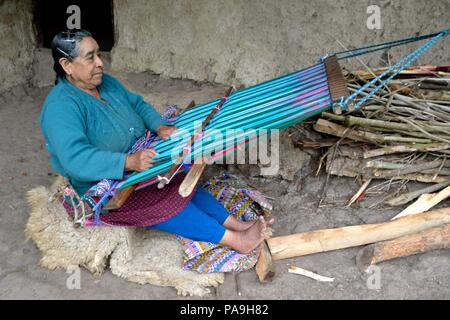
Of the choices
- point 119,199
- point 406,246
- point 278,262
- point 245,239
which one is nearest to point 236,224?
point 245,239

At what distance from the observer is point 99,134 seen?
2.23m

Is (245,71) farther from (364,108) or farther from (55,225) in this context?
(55,225)

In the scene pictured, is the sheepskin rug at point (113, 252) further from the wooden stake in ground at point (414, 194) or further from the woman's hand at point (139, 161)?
the wooden stake in ground at point (414, 194)

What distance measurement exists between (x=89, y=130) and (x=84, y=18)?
3.73 metres

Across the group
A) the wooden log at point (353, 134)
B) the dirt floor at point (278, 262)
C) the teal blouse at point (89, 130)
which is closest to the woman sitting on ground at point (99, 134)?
the teal blouse at point (89, 130)

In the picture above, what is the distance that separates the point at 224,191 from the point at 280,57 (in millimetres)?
1113

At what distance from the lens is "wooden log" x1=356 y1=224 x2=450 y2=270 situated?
2266 millimetres

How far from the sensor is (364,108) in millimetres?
2625

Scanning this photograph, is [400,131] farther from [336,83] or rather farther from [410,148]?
[336,83]

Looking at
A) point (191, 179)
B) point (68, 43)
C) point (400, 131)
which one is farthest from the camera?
point (400, 131)

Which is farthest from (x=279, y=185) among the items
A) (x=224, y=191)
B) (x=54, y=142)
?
(x=54, y=142)

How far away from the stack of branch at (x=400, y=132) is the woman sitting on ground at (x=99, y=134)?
71 cm

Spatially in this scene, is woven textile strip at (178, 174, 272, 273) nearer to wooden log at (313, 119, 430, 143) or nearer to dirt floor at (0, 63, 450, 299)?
dirt floor at (0, 63, 450, 299)

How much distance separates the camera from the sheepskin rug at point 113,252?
2281mm
